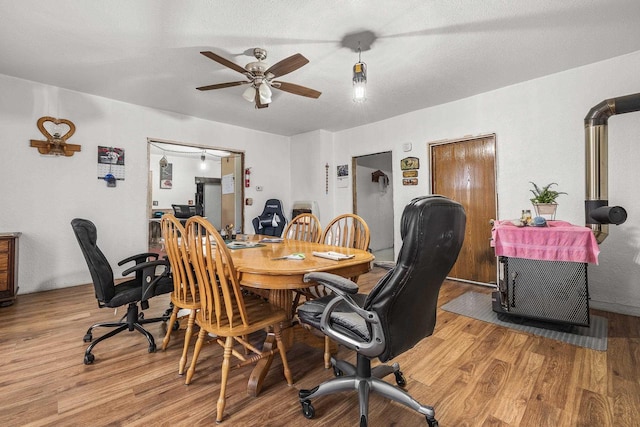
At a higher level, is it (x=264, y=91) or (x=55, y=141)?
(x=264, y=91)

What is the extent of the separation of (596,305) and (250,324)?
11.7ft

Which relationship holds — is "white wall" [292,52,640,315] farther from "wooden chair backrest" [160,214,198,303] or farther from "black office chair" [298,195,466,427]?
"wooden chair backrest" [160,214,198,303]

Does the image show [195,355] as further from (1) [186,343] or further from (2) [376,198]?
(2) [376,198]

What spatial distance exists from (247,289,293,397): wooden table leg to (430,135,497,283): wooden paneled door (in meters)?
3.15

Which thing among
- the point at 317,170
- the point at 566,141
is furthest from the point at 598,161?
the point at 317,170

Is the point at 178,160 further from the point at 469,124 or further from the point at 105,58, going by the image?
the point at 469,124

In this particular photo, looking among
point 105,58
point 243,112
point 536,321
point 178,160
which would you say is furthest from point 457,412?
point 178,160

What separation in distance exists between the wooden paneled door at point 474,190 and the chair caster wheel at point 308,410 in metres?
3.30

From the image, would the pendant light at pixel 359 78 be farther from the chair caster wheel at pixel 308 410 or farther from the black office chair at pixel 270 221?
the black office chair at pixel 270 221

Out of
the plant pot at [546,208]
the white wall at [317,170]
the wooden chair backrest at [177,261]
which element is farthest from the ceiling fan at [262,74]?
the white wall at [317,170]

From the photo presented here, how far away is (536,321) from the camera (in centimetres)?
258

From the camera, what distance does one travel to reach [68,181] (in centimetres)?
366

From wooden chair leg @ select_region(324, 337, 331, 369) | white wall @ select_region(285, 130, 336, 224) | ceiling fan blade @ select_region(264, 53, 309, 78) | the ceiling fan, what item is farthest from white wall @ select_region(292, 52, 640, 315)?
wooden chair leg @ select_region(324, 337, 331, 369)

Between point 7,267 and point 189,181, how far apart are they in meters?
5.62
